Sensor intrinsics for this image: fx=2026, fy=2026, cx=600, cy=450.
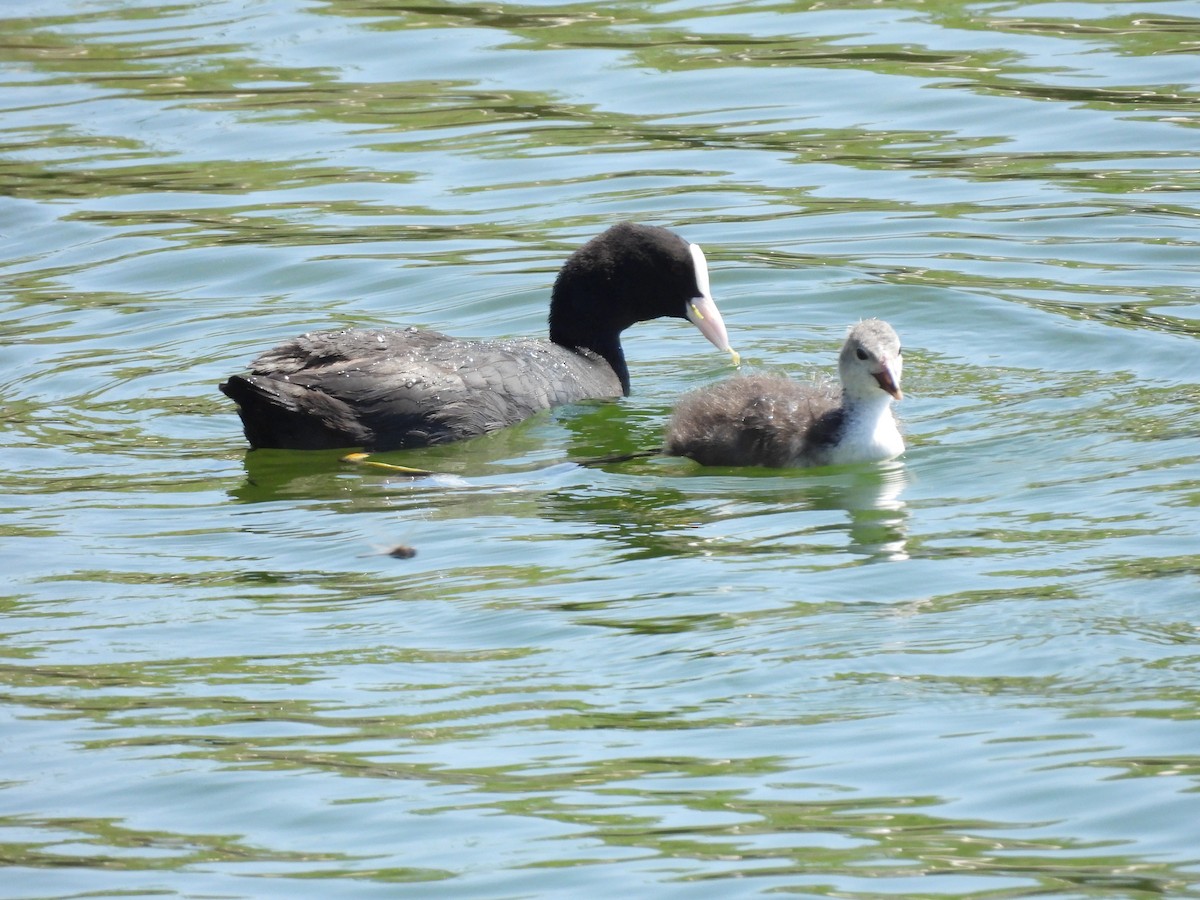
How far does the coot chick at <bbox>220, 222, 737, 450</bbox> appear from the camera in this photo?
25.8ft

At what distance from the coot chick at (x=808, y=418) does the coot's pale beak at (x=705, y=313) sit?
958mm

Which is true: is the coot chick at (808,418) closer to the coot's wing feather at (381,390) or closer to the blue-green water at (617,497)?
the blue-green water at (617,497)

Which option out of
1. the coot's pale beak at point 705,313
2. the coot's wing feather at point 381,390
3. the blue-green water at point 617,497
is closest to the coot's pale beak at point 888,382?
the blue-green water at point 617,497

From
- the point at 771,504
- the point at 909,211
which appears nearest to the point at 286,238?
the point at 909,211

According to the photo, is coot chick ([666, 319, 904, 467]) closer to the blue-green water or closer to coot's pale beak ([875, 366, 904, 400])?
coot's pale beak ([875, 366, 904, 400])

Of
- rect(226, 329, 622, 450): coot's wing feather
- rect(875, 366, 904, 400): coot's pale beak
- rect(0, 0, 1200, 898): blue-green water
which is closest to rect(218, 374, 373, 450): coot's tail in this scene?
rect(226, 329, 622, 450): coot's wing feather

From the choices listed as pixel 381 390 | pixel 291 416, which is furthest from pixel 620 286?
pixel 291 416

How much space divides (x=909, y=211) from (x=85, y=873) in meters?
7.31

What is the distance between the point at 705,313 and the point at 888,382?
1.76m

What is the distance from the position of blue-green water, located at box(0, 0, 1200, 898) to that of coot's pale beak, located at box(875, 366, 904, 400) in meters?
0.31

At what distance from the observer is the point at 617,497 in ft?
Result: 23.9

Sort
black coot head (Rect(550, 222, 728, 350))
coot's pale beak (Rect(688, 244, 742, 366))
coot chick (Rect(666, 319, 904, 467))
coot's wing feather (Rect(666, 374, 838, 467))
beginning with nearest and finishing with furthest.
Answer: coot chick (Rect(666, 319, 904, 467)) → coot's wing feather (Rect(666, 374, 838, 467)) → coot's pale beak (Rect(688, 244, 742, 366)) → black coot head (Rect(550, 222, 728, 350))

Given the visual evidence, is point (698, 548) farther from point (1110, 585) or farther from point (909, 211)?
point (909, 211)

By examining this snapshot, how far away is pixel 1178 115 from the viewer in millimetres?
11992
